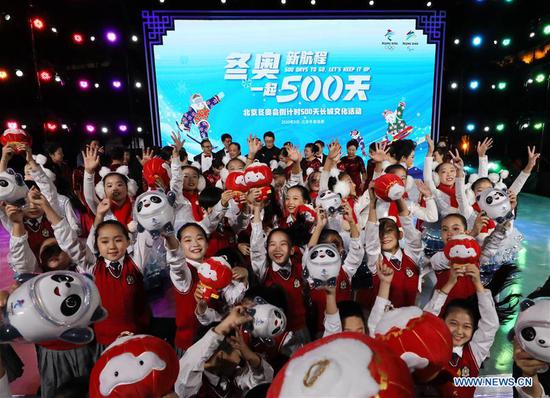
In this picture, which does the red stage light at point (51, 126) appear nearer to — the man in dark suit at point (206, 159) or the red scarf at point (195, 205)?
the man in dark suit at point (206, 159)

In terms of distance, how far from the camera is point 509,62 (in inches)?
395

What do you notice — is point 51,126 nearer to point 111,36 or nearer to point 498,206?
point 111,36

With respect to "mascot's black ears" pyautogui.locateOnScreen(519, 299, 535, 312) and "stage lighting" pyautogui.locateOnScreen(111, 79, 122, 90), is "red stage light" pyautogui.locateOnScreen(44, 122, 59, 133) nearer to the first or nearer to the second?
"stage lighting" pyautogui.locateOnScreen(111, 79, 122, 90)

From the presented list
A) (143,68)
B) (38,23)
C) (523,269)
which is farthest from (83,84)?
(523,269)

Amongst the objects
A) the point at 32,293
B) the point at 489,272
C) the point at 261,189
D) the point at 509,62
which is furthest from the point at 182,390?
the point at 509,62

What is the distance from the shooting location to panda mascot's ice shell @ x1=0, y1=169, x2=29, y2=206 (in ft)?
7.22

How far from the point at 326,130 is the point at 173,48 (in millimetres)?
3749

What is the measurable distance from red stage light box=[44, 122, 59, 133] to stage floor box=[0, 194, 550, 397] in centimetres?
299

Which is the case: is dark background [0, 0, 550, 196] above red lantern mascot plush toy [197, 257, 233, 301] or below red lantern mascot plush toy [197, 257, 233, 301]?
above

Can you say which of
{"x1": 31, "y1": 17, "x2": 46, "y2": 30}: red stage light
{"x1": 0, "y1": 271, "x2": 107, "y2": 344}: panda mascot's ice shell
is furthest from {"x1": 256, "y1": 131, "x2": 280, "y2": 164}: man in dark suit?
{"x1": 31, "y1": 17, "x2": 46, "y2": 30}: red stage light

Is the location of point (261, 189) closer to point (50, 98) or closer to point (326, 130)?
point (326, 130)

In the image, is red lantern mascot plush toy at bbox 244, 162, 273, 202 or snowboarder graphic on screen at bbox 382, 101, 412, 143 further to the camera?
snowboarder graphic on screen at bbox 382, 101, 412, 143

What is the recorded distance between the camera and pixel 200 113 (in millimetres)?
8422

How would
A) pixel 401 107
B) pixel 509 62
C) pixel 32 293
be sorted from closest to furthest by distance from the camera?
pixel 32 293
pixel 401 107
pixel 509 62
